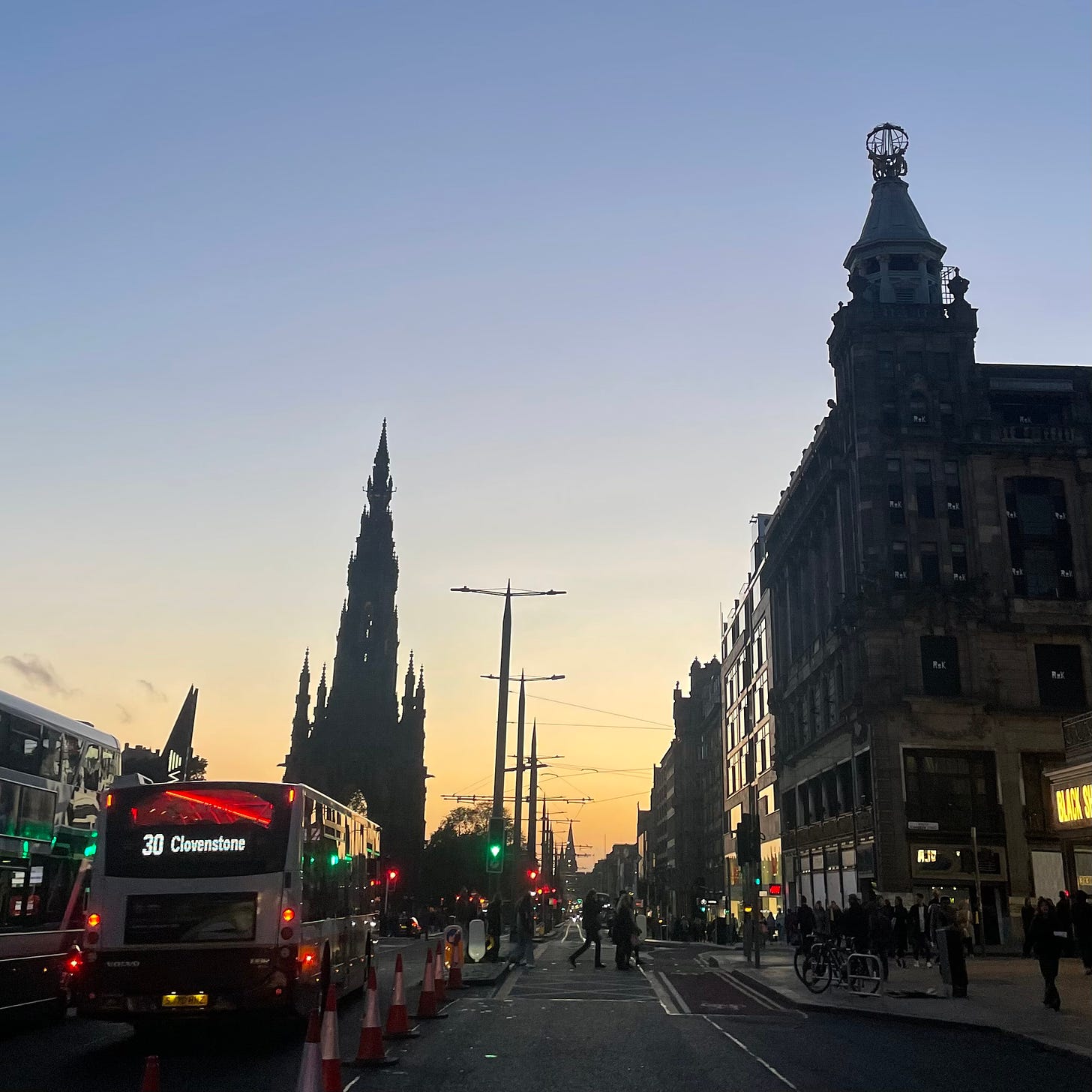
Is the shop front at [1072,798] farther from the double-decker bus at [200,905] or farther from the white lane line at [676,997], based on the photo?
the double-decker bus at [200,905]

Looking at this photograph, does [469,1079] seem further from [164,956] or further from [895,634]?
[895,634]

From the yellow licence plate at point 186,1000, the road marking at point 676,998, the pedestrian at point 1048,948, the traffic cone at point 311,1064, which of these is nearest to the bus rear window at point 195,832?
the yellow licence plate at point 186,1000

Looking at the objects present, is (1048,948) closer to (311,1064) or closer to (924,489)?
(311,1064)

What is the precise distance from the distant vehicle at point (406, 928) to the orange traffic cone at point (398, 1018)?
161 feet

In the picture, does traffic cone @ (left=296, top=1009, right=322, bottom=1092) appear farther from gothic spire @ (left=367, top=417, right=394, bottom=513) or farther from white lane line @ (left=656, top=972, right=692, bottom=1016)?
gothic spire @ (left=367, top=417, right=394, bottom=513)

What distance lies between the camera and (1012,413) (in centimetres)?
5112

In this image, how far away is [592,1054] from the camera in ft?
41.3

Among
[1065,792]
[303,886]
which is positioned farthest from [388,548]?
[303,886]

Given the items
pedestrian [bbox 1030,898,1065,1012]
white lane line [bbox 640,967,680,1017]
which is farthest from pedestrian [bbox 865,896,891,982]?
pedestrian [bbox 1030,898,1065,1012]

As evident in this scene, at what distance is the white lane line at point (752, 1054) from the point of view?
35.7ft

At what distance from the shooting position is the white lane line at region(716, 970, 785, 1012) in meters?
19.5

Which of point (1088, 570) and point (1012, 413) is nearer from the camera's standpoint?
point (1088, 570)

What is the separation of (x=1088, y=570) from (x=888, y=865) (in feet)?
47.7

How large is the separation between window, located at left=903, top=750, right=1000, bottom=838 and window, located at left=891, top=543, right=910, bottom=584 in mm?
6941
